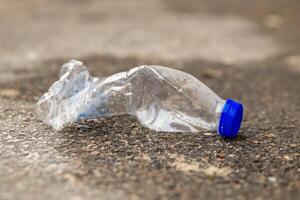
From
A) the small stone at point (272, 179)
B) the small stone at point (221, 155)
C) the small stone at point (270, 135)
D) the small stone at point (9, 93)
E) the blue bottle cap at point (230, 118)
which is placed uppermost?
the small stone at point (9, 93)

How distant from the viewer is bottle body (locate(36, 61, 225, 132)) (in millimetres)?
1848

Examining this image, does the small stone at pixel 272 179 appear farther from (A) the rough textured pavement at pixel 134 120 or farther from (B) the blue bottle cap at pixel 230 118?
(B) the blue bottle cap at pixel 230 118

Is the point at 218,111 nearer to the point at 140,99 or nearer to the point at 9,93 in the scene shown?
the point at 140,99

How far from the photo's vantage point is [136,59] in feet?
10.5

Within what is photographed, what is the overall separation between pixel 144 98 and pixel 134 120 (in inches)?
4.3

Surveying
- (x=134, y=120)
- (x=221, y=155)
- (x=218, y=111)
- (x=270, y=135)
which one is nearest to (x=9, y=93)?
(x=134, y=120)

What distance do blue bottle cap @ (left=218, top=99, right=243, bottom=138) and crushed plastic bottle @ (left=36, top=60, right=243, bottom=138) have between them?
0.28 ft

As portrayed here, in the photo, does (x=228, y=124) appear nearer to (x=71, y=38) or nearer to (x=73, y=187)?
(x=73, y=187)

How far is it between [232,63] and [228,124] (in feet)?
5.20

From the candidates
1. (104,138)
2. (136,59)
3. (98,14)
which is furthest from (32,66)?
(98,14)

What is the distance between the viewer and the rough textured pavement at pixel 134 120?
4.52ft

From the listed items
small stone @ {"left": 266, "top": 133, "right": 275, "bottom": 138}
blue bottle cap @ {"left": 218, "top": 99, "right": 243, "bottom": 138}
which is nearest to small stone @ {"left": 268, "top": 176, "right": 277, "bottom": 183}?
blue bottle cap @ {"left": 218, "top": 99, "right": 243, "bottom": 138}

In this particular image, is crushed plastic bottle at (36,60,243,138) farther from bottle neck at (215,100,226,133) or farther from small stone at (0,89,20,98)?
small stone at (0,89,20,98)

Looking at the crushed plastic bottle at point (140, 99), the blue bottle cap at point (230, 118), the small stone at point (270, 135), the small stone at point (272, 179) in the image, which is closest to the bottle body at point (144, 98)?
the crushed plastic bottle at point (140, 99)
